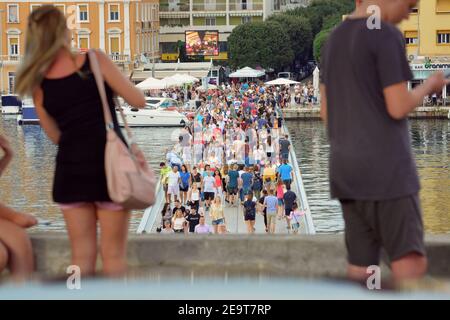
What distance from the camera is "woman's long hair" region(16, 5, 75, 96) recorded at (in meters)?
4.77

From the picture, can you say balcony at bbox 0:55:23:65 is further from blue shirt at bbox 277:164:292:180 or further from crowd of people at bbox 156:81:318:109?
blue shirt at bbox 277:164:292:180

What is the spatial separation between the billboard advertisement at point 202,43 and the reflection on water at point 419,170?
35.4 m

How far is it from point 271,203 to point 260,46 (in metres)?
71.4

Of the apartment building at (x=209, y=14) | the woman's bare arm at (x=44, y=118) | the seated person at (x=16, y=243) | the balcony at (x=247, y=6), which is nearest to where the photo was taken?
the woman's bare arm at (x=44, y=118)

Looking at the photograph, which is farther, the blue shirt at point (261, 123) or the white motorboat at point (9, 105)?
the white motorboat at point (9, 105)

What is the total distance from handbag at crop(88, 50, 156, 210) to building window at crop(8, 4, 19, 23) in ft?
305

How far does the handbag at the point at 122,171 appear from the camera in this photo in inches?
185

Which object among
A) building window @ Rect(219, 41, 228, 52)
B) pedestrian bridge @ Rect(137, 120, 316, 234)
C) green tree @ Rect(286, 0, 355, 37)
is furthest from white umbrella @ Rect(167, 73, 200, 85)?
pedestrian bridge @ Rect(137, 120, 316, 234)

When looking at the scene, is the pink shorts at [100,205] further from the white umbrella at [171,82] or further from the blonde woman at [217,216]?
the white umbrella at [171,82]

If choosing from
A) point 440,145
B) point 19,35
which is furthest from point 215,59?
point 440,145

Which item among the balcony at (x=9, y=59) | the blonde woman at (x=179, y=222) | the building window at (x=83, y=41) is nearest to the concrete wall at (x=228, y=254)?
the blonde woman at (x=179, y=222)

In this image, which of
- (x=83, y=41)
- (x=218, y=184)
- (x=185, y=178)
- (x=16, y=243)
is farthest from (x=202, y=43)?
(x=16, y=243)

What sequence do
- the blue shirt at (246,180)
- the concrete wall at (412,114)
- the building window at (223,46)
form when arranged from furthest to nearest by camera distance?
the building window at (223,46) → the concrete wall at (412,114) → the blue shirt at (246,180)
